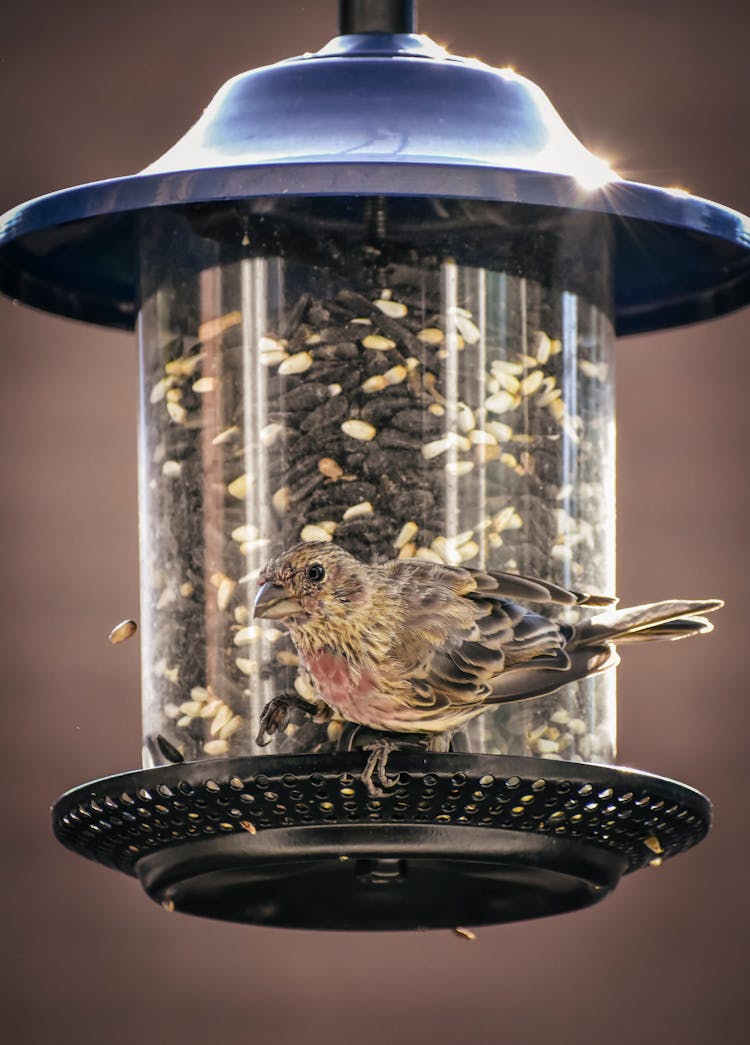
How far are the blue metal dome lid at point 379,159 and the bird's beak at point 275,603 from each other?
0.80 m

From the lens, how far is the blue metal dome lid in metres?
5.33

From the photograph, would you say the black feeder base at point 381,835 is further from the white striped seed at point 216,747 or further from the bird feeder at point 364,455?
the white striped seed at point 216,747

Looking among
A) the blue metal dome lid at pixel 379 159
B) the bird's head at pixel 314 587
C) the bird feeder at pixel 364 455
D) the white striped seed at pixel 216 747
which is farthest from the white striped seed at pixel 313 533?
the blue metal dome lid at pixel 379 159

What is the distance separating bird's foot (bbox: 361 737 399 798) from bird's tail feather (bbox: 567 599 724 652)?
1.70 ft

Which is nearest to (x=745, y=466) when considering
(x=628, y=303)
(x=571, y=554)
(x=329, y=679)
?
(x=628, y=303)

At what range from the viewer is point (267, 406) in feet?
18.9

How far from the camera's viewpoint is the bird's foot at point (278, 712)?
562cm

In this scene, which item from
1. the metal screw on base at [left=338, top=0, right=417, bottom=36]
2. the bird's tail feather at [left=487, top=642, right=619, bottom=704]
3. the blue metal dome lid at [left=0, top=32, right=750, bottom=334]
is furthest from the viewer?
the metal screw on base at [left=338, top=0, right=417, bottom=36]

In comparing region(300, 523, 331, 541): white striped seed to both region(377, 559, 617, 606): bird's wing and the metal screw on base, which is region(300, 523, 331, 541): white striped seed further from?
the metal screw on base

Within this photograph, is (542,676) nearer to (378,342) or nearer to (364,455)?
(364,455)

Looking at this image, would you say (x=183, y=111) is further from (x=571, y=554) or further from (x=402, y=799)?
(x=402, y=799)

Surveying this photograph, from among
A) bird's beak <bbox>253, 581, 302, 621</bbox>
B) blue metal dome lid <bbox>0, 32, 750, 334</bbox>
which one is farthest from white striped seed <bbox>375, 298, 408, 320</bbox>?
bird's beak <bbox>253, 581, 302, 621</bbox>

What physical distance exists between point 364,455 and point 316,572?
307 millimetres

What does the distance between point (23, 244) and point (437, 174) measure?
1295 mm
